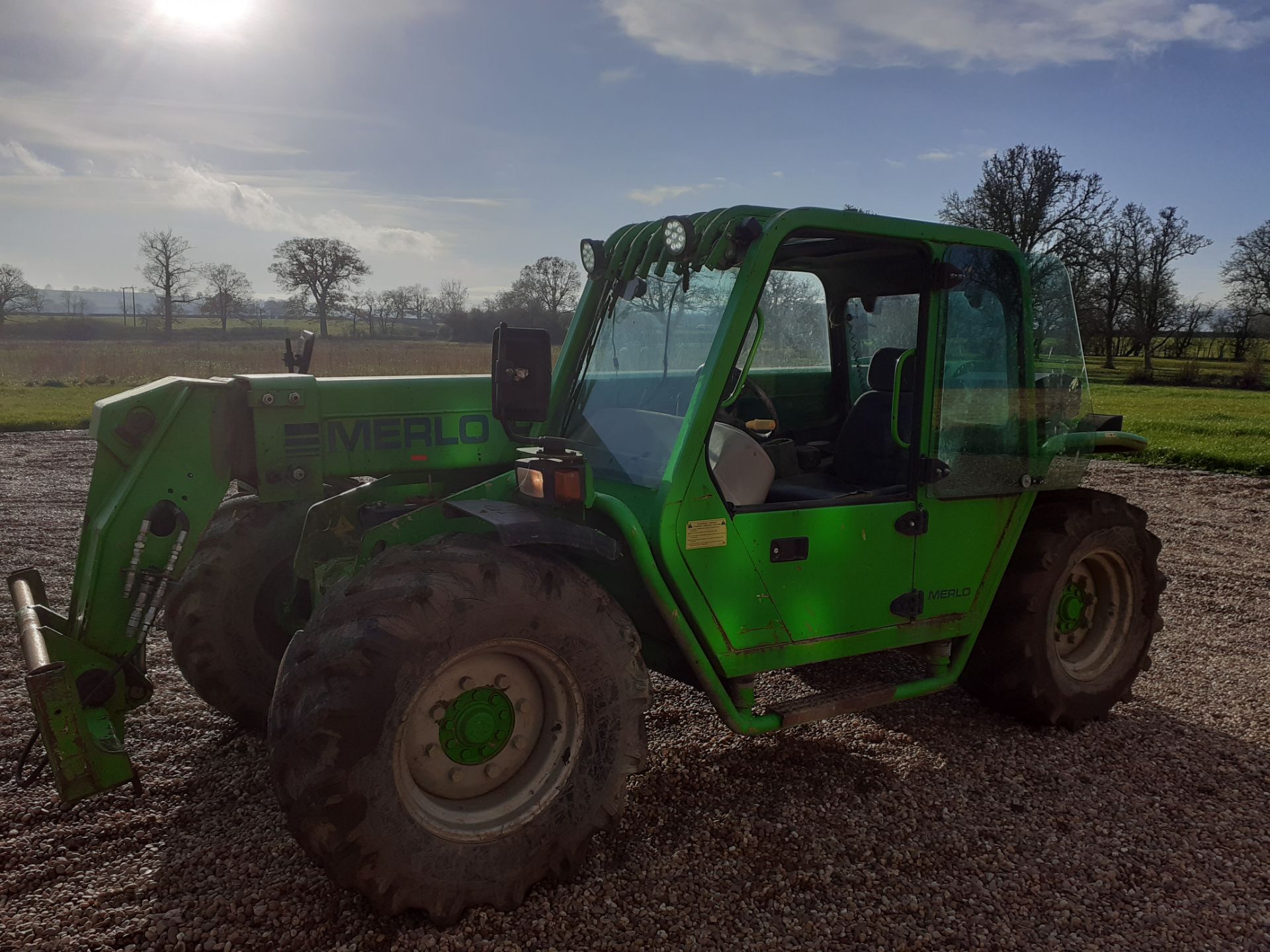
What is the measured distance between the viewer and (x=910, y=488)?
3.96 metres

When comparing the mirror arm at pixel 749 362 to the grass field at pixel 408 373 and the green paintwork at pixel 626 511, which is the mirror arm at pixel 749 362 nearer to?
the green paintwork at pixel 626 511

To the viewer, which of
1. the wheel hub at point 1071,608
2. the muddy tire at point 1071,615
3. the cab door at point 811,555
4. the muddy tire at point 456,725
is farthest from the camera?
the wheel hub at point 1071,608

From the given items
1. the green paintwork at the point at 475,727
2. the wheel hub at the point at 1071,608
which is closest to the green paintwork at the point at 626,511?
the green paintwork at the point at 475,727

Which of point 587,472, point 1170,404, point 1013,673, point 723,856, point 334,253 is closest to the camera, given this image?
point 587,472

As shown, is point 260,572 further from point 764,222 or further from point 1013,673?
point 1013,673

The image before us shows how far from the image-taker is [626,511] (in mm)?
3244

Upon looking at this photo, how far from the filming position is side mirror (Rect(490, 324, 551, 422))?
2951 mm

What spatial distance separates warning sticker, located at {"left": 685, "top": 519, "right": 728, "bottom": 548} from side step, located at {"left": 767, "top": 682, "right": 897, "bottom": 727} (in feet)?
2.50

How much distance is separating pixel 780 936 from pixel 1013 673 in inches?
80.4

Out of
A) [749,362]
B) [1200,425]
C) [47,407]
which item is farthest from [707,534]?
[47,407]

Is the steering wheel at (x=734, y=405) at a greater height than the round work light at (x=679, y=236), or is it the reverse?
the round work light at (x=679, y=236)

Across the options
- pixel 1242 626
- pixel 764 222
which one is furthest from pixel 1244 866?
pixel 1242 626

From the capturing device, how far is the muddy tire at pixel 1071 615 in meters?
4.41

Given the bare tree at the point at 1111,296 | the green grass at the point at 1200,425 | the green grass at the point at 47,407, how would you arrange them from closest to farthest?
the green grass at the point at 1200,425
the green grass at the point at 47,407
the bare tree at the point at 1111,296
